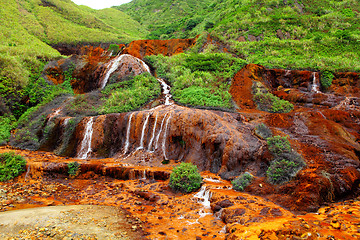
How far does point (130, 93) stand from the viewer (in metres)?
17.4

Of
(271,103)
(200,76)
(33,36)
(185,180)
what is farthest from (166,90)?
(33,36)

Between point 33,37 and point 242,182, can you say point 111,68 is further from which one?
point 33,37

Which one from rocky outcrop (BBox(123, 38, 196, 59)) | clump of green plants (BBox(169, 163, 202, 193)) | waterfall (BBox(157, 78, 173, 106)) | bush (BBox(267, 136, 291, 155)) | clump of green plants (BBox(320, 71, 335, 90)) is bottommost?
clump of green plants (BBox(169, 163, 202, 193))

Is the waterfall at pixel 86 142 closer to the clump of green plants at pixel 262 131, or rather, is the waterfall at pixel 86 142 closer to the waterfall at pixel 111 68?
the waterfall at pixel 111 68

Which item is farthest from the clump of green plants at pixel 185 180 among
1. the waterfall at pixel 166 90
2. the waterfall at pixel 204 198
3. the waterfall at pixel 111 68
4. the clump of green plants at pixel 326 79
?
the clump of green plants at pixel 326 79

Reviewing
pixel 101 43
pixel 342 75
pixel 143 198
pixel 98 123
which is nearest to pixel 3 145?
pixel 98 123

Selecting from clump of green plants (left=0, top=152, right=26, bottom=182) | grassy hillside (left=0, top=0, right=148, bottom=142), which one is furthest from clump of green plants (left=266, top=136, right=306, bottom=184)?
grassy hillside (left=0, top=0, right=148, bottom=142)

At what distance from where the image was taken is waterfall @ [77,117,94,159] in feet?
44.3

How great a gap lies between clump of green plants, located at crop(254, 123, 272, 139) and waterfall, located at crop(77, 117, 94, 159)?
34.7 feet

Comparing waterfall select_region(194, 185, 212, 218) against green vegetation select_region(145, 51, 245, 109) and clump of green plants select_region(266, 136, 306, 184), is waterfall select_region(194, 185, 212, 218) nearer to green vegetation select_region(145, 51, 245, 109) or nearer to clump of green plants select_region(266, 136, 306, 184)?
clump of green plants select_region(266, 136, 306, 184)

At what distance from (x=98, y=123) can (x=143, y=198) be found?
788cm

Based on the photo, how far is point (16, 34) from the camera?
1180 inches

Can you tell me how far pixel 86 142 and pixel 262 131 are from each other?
36.6 ft

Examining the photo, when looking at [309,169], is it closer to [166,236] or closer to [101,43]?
[166,236]
